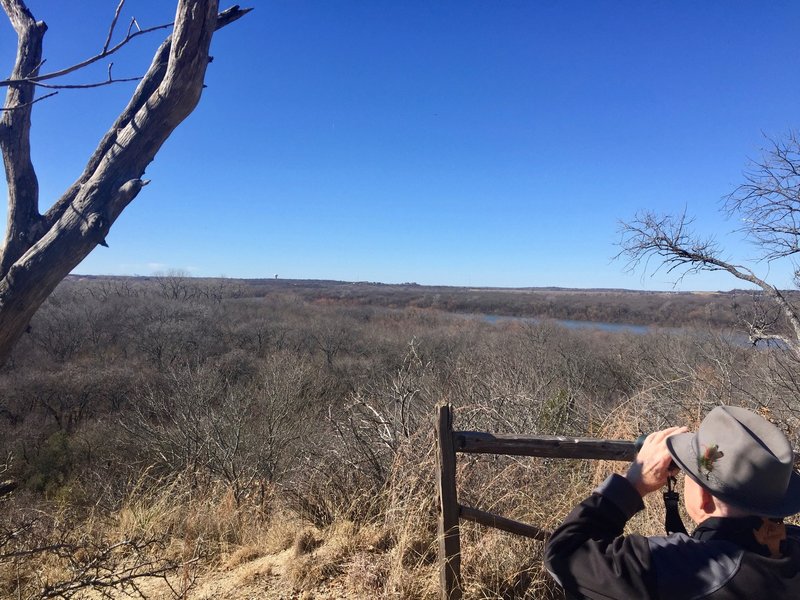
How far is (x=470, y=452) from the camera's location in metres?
2.58

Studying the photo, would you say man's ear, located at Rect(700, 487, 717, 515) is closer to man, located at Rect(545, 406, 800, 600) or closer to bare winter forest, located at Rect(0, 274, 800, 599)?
man, located at Rect(545, 406, 800, 600)

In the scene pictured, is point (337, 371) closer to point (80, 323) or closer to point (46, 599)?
point (80, 323)

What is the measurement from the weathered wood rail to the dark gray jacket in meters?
1.11

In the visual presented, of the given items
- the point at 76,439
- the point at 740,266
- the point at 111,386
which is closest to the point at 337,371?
the point at 111,386

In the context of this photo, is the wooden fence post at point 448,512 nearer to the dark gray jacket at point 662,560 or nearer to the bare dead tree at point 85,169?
the dark gray jacket at point 662,560

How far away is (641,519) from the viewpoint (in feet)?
10.9

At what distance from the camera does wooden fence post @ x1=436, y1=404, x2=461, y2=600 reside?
2.64m

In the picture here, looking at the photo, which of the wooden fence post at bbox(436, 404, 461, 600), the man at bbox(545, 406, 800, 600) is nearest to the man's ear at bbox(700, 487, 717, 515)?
the man at bbox(545, 406, 800, 600)

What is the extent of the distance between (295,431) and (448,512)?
1605 cm

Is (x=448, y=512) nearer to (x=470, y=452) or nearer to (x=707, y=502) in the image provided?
(x=470, y=452)

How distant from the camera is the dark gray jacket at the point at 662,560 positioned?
1.15m

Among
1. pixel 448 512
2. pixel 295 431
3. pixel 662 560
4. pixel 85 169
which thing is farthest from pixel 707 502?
pixel 295 431

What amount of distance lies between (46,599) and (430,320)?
48.0m

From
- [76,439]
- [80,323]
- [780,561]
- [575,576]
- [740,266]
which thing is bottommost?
[76,439]
